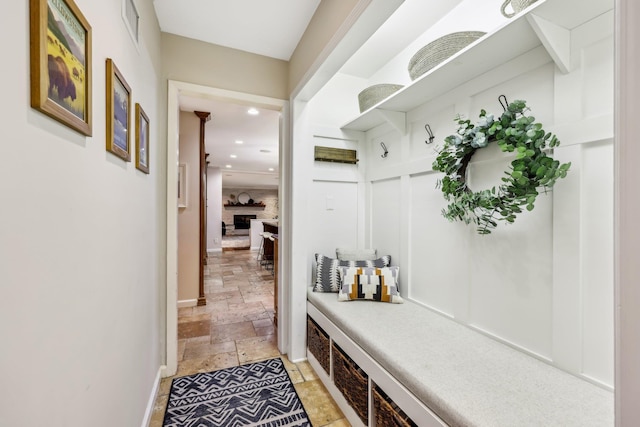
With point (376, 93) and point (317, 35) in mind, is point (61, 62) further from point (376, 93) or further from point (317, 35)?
point (376, 93)

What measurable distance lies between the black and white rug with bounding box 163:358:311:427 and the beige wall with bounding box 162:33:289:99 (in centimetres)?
222

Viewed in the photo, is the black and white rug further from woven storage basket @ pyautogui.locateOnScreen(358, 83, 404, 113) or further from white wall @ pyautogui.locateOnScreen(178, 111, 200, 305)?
woven storage basket @ pyautogui.locateOnScreen(358, 83, 404, 113)

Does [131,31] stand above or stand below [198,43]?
below

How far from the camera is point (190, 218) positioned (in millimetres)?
3641

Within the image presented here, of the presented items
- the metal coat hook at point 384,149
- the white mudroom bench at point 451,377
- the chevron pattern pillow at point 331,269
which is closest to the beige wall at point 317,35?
the metal coat hook at point 384,149

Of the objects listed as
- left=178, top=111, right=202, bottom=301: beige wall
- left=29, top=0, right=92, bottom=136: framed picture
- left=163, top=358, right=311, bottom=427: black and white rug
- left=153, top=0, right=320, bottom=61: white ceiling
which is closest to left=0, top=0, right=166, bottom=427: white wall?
left=29, top=0, right=92, bottom=136: framed picture

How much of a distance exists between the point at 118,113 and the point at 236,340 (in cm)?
224

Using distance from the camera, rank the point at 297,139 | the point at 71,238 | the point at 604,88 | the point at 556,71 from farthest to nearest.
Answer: the point at 297,139
the point at 556,71
the point at 604,88
the point at 71,238

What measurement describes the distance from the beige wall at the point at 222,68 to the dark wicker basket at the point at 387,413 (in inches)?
88.3

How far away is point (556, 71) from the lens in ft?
3.97

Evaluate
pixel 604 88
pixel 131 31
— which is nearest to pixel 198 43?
pixel 131 31

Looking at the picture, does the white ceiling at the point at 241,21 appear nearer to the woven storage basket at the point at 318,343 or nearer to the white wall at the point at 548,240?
the white wall at the point at 548,240
